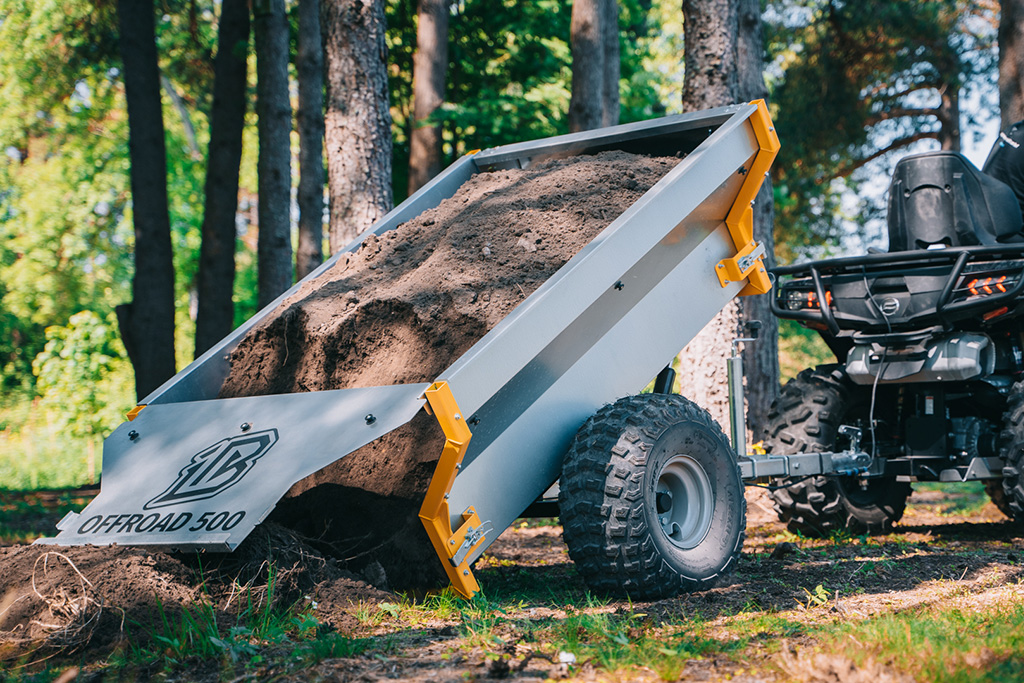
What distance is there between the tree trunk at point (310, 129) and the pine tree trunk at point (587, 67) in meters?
3.06

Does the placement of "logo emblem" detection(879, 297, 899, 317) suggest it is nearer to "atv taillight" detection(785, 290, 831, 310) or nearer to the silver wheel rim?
"atv taillight" detection(785, 290, 831, 310)

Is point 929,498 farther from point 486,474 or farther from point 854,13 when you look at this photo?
point 854,13

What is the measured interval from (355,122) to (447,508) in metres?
5.42

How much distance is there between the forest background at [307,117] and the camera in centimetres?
1066

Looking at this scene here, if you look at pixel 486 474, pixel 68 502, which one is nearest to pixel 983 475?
pixel 486 474

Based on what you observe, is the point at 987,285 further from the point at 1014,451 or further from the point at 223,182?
the point at 223,182

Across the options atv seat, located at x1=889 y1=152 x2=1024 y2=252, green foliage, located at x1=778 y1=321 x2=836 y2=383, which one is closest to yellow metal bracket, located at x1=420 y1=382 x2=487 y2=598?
atv seat, located at x1=889 y1=152 x2=1024 y2=252

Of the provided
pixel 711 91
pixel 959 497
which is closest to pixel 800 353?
pixel 959 497

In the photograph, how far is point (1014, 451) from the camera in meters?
4.91

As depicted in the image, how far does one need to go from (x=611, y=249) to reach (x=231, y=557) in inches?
79.3

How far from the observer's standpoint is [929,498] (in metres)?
→ 8.84

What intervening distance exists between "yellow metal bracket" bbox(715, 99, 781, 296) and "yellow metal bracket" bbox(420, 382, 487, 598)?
Answer: 1965mm

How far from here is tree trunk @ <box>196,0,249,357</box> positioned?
11414 mm

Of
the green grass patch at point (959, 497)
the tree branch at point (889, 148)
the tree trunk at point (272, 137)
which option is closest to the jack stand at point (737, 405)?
the green grass patch at point (959, 497)
